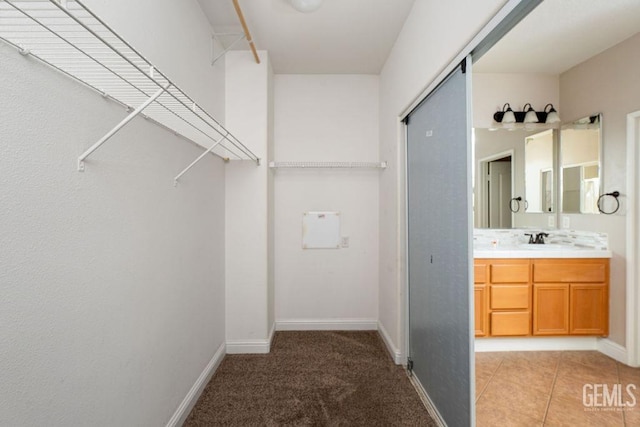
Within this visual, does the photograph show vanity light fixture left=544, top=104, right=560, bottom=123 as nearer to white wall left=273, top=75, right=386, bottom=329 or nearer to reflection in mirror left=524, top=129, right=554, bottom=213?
reflection in mirror left=524, top=129, right=554, bottom=213

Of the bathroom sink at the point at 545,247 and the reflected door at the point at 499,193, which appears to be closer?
the bathroom sink at the point at 545,247

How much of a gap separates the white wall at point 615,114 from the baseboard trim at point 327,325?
7.08ft

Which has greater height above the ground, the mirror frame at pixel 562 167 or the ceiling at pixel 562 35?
the ceiling at pixel 562 35

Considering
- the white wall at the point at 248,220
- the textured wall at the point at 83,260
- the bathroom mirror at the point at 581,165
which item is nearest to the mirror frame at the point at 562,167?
the bathroom mirror at the point at 581,165

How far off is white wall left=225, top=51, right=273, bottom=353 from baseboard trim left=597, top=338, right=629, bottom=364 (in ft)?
10.1

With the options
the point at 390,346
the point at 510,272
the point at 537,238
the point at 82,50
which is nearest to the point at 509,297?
the point at 510,272

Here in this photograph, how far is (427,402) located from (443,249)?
1.14 metres

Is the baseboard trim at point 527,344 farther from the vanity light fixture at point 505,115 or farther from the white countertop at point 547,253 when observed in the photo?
the vanity light fixture at point 505,115

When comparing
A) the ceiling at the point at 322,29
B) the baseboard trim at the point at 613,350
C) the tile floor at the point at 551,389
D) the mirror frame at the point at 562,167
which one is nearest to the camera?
the tile floor at the point at 551,389

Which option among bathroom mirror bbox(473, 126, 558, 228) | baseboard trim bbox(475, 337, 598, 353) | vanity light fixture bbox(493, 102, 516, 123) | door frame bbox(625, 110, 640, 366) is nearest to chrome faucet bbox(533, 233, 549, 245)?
bathroom mirror bbox(473, 126, 558, 228)

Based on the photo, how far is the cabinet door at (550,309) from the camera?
7.79ft

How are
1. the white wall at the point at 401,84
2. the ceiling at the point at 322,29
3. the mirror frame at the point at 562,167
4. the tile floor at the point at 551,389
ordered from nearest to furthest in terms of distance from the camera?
→ the white wall at the point at 401,84 < the tile floor at the point at 551,389 < the ceiling at the point at 322,29 < the mirror frame at the point at 562,167

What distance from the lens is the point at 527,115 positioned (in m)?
2.55

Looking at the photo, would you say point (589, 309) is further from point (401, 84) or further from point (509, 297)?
point (401, 84)
